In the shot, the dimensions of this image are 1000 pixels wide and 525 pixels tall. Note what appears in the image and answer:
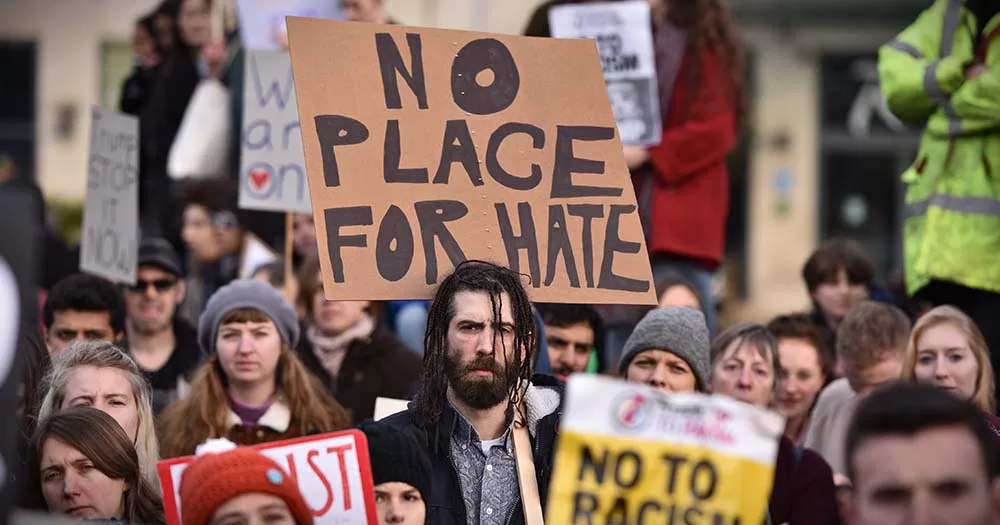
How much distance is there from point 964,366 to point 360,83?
2411 mm

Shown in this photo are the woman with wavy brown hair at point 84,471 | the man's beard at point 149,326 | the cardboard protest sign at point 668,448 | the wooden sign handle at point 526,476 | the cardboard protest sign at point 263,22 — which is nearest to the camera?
the cardboard protest sign at point 668,448

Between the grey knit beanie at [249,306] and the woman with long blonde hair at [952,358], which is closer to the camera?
the woman with long blonde hair at [952,358]

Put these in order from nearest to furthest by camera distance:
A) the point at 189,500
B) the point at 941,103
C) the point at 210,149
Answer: the point at 189,500, the point at 941,103, the point at 210,149

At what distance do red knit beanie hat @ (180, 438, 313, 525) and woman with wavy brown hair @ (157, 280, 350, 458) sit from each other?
2128 mm

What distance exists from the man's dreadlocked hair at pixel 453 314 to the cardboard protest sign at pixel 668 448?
1.36m

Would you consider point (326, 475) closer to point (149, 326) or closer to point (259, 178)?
point (149, 326)

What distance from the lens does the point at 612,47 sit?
8.73 metres

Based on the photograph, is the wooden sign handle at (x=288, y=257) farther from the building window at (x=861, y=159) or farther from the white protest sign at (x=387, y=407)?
the building window at (x=861, y=159)

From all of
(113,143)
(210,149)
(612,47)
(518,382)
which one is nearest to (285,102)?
(113,143)

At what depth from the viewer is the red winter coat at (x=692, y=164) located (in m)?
8.66

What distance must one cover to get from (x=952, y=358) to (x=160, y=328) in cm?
358

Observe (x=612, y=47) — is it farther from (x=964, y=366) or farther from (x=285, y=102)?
(x=964, y=366)

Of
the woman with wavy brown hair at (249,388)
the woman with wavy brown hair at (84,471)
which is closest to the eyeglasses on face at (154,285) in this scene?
the woman with wavy brown hair at (249,388)

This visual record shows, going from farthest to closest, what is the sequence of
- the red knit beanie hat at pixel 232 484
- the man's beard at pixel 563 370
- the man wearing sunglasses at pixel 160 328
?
the man wearing sunglasses at pixel 160 328 < the man's beard at pixel 563 370 < the red knit beanie hat at pixel 232 484
